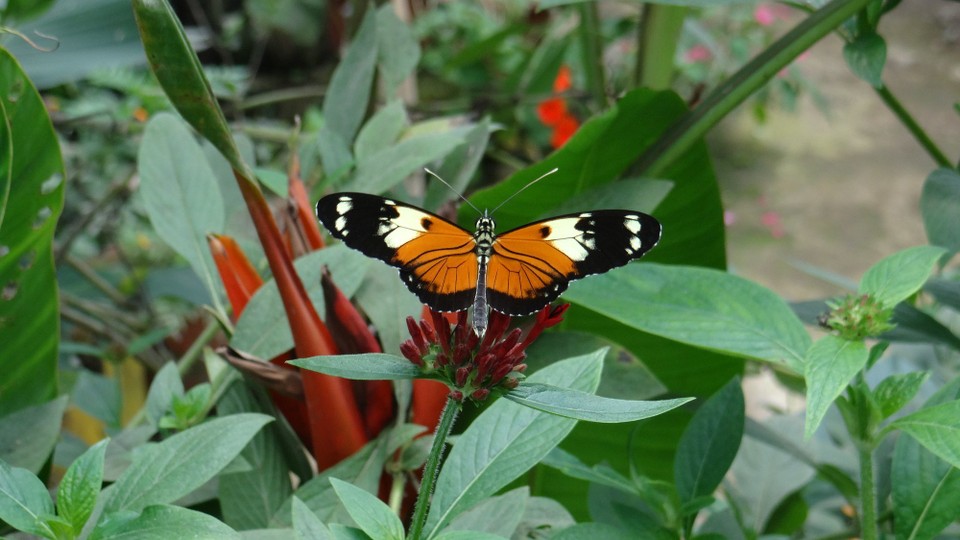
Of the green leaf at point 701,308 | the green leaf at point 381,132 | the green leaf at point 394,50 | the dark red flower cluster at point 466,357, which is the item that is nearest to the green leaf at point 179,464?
the dark red flower cluster at point 466,357

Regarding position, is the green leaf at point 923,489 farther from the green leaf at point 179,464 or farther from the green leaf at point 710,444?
the green leaf at point 179,464

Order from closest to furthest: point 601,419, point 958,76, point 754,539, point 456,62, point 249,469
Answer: point 601,419, point 249,469, point 754,539, point 456,62, point 958,76

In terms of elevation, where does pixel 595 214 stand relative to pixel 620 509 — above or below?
above

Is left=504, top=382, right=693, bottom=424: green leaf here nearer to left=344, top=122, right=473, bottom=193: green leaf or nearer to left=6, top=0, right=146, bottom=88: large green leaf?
left=344, top=122, right=473, bottom=193: green leaf

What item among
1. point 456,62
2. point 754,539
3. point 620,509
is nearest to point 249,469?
point 620,509

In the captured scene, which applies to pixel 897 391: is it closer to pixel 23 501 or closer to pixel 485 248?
pixel 485 248

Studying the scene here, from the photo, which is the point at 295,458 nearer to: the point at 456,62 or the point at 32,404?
the point at 32,404
